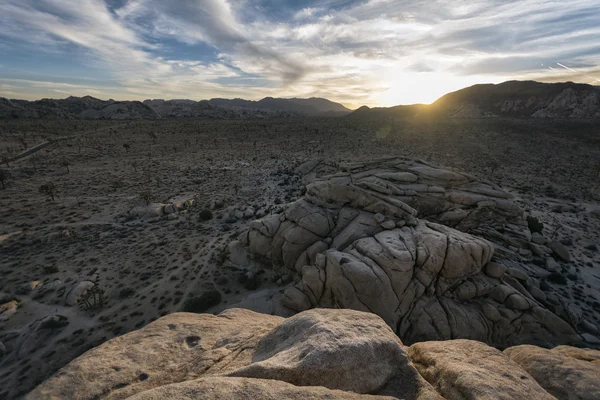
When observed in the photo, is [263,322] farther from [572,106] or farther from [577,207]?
[572,106]

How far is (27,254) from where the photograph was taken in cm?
2322

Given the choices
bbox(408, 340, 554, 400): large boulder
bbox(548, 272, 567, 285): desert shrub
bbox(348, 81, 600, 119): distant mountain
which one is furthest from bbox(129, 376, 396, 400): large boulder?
bbox(348, 81, 600, 119): distant mountain

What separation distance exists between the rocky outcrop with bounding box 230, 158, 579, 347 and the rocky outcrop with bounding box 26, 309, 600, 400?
18.1 feet

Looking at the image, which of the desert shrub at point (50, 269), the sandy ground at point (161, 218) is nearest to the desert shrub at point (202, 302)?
the sandy ground at point (161, 218)

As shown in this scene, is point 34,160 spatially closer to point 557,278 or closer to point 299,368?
point 299,368

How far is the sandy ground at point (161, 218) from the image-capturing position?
17.1 metres

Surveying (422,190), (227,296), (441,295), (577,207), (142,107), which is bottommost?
(227,296)

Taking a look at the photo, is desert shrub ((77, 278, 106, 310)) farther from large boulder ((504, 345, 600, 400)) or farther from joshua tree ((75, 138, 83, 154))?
joshua tree ((75, 138, 83, 154))

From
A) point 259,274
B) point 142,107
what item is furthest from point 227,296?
point 142,107

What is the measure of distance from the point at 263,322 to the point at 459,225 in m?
18.8

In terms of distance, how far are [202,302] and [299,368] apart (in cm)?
1343

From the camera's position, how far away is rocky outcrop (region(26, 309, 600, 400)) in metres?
6.32

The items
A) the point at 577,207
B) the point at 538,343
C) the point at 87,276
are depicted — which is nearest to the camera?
the point at 538,343

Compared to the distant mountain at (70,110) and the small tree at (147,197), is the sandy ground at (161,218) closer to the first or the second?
the small tree at (147,197)
